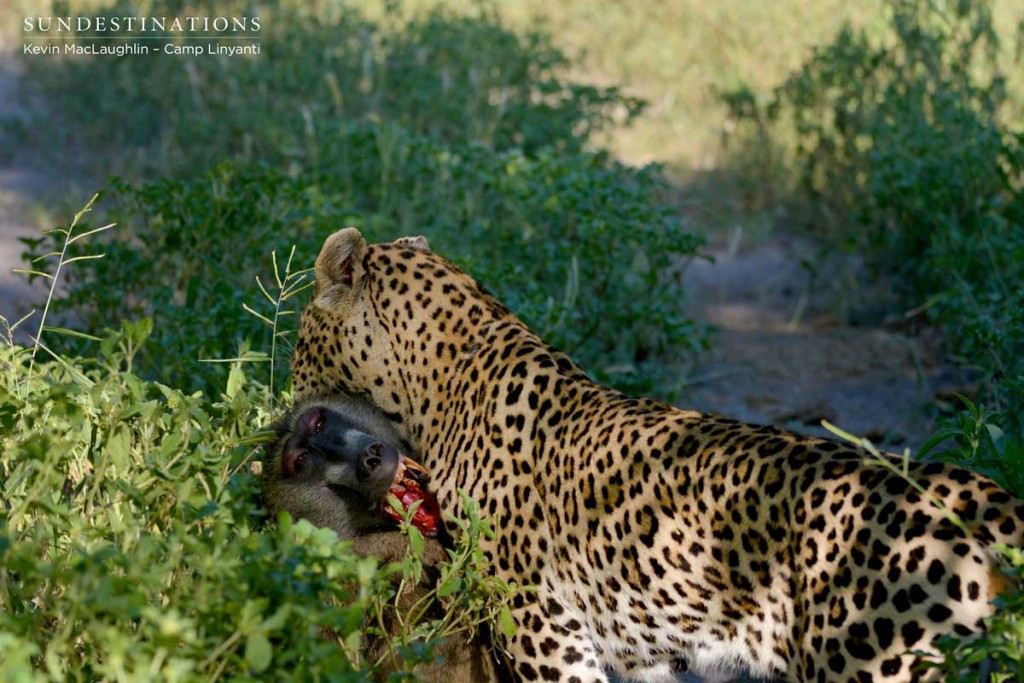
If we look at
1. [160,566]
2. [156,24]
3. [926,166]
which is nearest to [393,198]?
[926,166]

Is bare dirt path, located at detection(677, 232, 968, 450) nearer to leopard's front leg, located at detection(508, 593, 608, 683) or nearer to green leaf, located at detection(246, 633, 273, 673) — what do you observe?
leopard's front leg, located at detection(508, 593, 608, 683)

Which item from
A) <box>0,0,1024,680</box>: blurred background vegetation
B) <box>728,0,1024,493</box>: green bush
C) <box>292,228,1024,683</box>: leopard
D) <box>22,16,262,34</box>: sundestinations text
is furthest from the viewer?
<box>22,16,262,34</box>: sundestinations text

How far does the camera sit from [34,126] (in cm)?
1270

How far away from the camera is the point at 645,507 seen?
4.17 m

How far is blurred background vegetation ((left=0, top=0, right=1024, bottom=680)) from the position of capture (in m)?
5.89

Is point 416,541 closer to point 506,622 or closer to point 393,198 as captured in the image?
point 506,622

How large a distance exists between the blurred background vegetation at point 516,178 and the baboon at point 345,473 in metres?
0.22

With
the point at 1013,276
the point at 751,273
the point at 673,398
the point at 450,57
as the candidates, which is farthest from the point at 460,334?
the point at 450,57

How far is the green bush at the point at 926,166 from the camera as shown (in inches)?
291

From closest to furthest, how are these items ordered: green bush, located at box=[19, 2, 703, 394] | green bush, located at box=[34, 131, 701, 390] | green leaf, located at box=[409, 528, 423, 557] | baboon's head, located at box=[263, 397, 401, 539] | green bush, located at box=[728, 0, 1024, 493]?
green leaf, located at box=[409, 528, 423, 557], baboon's head, located at box=[263, 397, 401, 539], green bush, located at box=[34, 131, 701, 390], green bush, located at box=[19, 2, 703, 394], green bush, located at box=[728, 0, 1024, 493]


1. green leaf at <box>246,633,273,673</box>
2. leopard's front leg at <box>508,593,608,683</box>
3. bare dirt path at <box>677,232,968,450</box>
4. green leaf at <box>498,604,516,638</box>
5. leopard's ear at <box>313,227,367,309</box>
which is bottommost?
bare dirt path at <box>677,232,968,450</box>

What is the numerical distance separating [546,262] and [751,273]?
3.34 m

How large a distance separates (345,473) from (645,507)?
130 cm

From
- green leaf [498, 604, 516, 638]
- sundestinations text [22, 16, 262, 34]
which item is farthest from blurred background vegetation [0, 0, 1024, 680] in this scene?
green leaf [498, 604, 516, 638]
